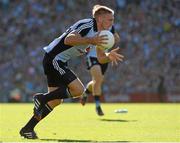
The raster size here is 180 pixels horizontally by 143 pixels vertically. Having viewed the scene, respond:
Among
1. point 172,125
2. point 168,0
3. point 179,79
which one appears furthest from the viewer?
point 168,0

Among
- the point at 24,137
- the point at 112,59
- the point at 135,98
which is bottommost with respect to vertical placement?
the point at 135,98

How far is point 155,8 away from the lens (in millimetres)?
29812

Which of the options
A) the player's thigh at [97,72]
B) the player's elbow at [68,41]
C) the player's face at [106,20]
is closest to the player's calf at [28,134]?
the player's elbow at [68,41]

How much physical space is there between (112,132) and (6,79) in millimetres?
18844

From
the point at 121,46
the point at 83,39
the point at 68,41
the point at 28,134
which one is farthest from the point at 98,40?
the point at 121,46

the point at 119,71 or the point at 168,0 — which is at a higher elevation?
the point at 168,0

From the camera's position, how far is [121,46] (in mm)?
28891

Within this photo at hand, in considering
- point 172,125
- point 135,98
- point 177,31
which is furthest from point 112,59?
point 177,31

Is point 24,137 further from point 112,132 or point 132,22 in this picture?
point 132,22

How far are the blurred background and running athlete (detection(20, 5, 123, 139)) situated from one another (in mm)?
16706

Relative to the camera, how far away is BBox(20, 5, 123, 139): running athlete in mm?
9398

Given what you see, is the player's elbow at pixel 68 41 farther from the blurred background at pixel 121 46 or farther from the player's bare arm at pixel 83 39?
the blurred background at pixel 121 46

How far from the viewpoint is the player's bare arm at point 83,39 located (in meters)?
9.16

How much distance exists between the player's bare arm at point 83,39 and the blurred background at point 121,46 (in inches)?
682
